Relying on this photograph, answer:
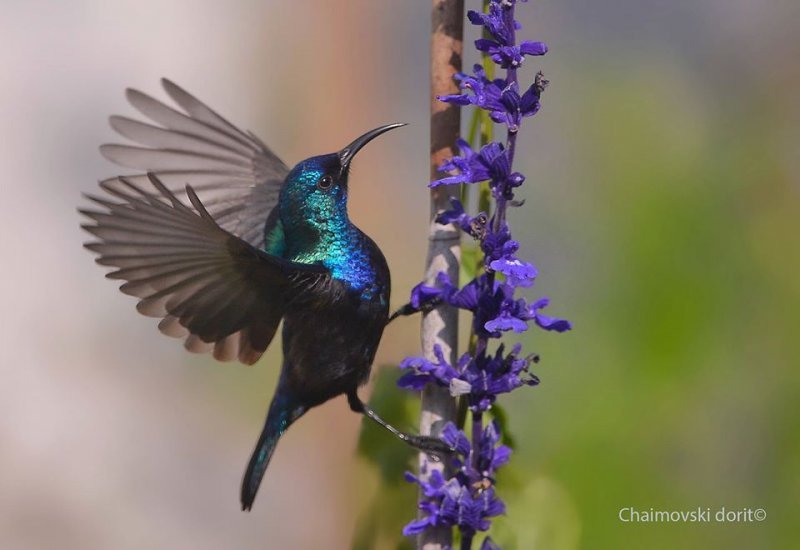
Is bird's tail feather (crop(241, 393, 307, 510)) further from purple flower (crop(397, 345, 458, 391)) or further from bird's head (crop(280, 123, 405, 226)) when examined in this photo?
purple flower (crop(397, 345, 458, 391))

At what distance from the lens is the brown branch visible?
1.05 meters

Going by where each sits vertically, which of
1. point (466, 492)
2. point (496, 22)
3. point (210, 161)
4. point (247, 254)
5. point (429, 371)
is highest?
point (210, 161)

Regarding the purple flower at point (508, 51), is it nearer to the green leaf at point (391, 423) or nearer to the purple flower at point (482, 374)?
the purple flower at point (482, 374)

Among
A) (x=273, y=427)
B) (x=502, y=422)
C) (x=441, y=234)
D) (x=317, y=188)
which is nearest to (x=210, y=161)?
(x=317, y=188)

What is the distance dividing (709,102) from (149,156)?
0.95m

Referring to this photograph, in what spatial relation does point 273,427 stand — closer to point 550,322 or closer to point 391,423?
point 391,423

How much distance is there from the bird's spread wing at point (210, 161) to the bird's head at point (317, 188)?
165 mm

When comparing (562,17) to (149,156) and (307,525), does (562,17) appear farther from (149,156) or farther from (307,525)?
(307,525)

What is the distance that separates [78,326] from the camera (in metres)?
2.20

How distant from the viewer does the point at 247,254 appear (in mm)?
1104

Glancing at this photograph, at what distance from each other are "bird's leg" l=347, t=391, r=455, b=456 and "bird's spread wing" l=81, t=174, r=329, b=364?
15 centimetres

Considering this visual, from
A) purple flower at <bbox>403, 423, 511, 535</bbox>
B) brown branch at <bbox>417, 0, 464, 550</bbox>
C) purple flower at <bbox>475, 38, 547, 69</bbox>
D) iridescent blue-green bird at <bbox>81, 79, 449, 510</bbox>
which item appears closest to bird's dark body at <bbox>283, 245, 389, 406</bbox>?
iridescent blue-green bird at <bbox>81, 79, 449, 510</bbox>

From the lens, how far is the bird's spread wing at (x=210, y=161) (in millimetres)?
1442

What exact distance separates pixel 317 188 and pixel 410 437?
33 cm
